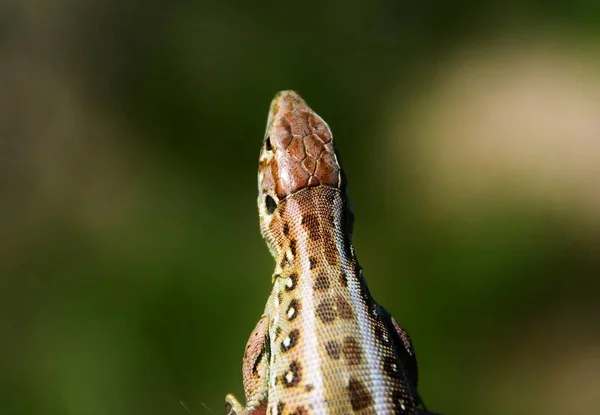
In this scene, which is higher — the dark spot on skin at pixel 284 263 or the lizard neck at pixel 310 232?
the lizard neck at pixel 310 232

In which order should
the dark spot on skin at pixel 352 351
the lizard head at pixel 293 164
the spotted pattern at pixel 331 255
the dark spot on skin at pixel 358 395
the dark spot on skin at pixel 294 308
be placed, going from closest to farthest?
the dark spot on skin at pixel 358 395
the dark spot on skin at pixel 352 351
the dark spot on skin at pixel 294 308
the spotted pattern at pixel 331 255
the lizard head at pixel 293 164

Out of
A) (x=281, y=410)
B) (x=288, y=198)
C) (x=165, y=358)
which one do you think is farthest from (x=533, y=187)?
(x=281, y=410)

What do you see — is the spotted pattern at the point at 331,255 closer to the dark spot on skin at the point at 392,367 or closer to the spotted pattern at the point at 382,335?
the spotted pattern at the point at 382,335

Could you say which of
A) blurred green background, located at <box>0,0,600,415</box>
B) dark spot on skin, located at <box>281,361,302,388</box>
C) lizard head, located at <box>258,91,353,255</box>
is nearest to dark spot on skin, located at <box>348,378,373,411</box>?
dark spot on skin, located at <box>281,361,302,388</box>

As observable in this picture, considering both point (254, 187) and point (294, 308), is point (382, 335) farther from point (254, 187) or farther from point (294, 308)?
point (254, 187)

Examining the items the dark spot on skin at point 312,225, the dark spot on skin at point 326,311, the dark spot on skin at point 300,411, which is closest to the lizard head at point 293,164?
the dark spot on skin at point 312,225

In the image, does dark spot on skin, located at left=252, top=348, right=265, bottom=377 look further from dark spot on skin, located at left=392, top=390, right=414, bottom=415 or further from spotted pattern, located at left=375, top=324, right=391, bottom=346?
dark spot on skin, located at left=392, top=390, right=414, bottom=415

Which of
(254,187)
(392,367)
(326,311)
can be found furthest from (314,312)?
(254,187)
